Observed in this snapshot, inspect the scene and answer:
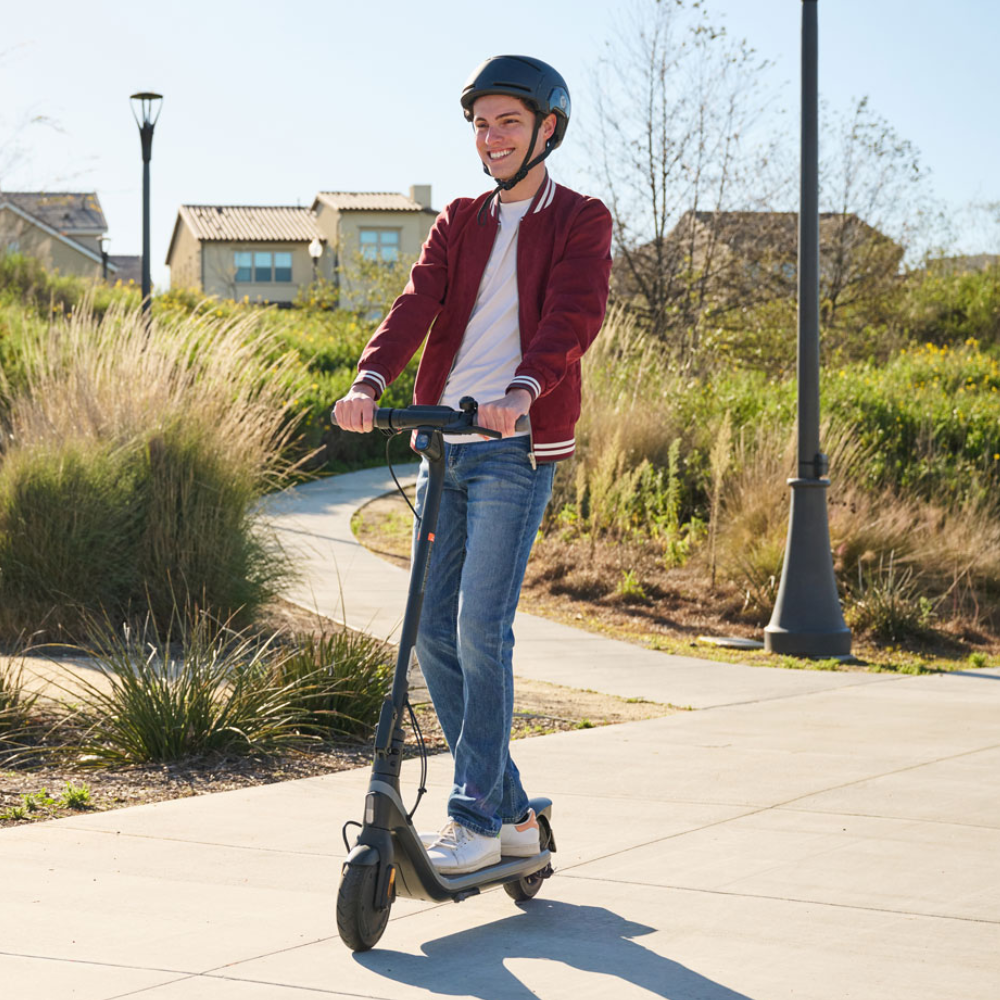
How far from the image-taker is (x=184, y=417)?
8742 millimetres

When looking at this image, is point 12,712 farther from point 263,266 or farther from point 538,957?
point 263,266

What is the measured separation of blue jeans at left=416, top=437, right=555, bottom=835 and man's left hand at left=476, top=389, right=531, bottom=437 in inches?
10.7

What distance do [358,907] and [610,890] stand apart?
911 millimetres

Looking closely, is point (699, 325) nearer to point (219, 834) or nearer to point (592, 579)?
point (592, 579)

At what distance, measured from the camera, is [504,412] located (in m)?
3.23

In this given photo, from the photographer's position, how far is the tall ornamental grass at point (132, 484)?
26.9 feet

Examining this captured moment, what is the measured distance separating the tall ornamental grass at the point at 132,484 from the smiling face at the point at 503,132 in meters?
4.76

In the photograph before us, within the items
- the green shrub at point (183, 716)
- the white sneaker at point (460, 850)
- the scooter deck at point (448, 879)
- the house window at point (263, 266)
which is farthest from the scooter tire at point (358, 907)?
the house window at point (263, 266)

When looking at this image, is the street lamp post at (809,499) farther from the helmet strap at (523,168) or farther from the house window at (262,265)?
the house window at (262,265)

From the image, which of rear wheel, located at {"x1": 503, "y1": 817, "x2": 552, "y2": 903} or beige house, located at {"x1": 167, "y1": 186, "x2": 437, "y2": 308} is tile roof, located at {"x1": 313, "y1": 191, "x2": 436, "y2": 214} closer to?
beige house, located at {"x1": 167, "y1": 186, "x2": 437, "y2": 308}

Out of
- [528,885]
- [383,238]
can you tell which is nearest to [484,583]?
[528,885]

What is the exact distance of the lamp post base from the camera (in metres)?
9.30

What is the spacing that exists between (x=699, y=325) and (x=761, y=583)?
9.24 metres

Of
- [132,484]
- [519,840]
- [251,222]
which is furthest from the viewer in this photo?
[251,222]
